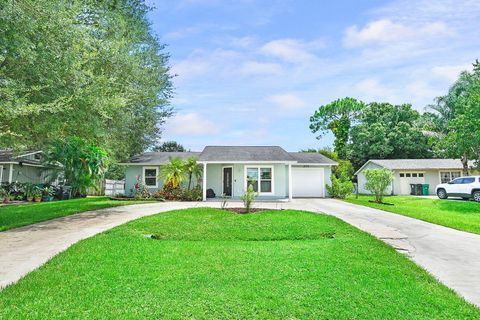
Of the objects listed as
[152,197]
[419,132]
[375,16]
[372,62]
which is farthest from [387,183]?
[419,132]

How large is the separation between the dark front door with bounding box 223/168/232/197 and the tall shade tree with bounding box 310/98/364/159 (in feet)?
80.5

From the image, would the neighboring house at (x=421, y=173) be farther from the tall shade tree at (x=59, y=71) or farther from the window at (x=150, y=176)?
the tall shade tree at (x=59, y=71)

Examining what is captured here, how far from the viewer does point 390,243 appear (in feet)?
25.4

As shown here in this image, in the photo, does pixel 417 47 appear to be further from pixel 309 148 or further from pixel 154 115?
pixel 309 148

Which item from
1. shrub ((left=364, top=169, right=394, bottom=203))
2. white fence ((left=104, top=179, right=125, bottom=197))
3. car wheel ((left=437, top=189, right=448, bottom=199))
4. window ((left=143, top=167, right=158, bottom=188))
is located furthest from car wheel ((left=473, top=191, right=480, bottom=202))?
white fence ((left=104, top=179, right=125, bottom=197))

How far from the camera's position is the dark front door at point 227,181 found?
21.7 m

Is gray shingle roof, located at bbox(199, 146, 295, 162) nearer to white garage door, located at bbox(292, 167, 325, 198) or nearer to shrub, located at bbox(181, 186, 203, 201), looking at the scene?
shrub, located at bbox(181, 186, 203, 201)

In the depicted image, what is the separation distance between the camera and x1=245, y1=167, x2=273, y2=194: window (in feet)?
68.5

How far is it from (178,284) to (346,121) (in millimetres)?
44237

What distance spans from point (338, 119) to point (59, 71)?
4135cm

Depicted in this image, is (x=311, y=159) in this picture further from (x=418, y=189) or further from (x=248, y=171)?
(x=418, y=189)

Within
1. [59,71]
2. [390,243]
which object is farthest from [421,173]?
[59,71]

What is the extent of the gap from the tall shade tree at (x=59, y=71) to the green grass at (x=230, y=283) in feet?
15.4

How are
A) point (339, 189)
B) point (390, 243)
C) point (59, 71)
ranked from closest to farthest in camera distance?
→ point (390, 243) → point (59, 71) → point (339, 189)
